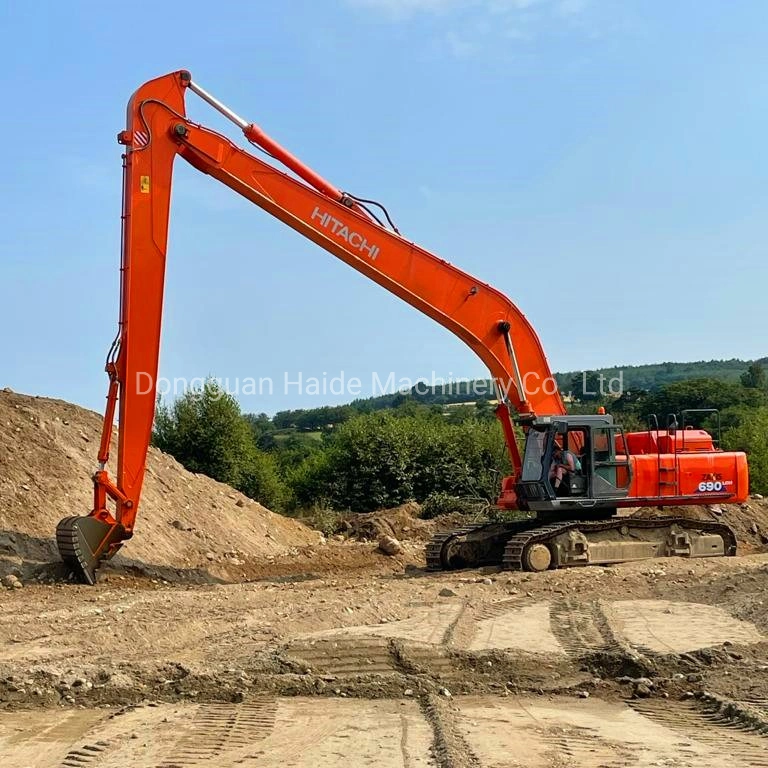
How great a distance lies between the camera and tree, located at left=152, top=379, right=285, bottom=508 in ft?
105

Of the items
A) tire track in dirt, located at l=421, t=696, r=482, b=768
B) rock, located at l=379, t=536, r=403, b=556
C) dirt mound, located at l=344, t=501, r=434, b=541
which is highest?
dirt mound, located at l=344, t=501, r=434, b=541

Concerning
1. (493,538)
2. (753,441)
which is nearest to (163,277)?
(493,538)

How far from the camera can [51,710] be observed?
7.36 m

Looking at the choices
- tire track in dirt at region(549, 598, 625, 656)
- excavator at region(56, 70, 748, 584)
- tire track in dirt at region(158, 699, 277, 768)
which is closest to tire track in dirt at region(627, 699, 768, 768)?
tire track in dirt at region(549, 598, 625, 656)

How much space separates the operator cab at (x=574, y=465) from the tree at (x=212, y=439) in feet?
60.2

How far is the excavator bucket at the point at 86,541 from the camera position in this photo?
1321 centimetres

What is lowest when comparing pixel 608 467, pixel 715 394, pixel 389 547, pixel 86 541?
pixel 389 547

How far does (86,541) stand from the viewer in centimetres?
1334

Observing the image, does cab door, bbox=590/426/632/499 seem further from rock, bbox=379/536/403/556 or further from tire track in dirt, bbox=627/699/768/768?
tire track in dirt, bbox=627/699/768/768

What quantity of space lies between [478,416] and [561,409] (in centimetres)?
2201

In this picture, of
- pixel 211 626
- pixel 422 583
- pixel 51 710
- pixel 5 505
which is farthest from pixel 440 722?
pixel 5 505

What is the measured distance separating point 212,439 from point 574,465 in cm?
1908

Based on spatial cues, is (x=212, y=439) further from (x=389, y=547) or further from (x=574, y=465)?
(x=574, y=465)

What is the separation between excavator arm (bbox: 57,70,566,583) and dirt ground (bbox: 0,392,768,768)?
1.82 metres
